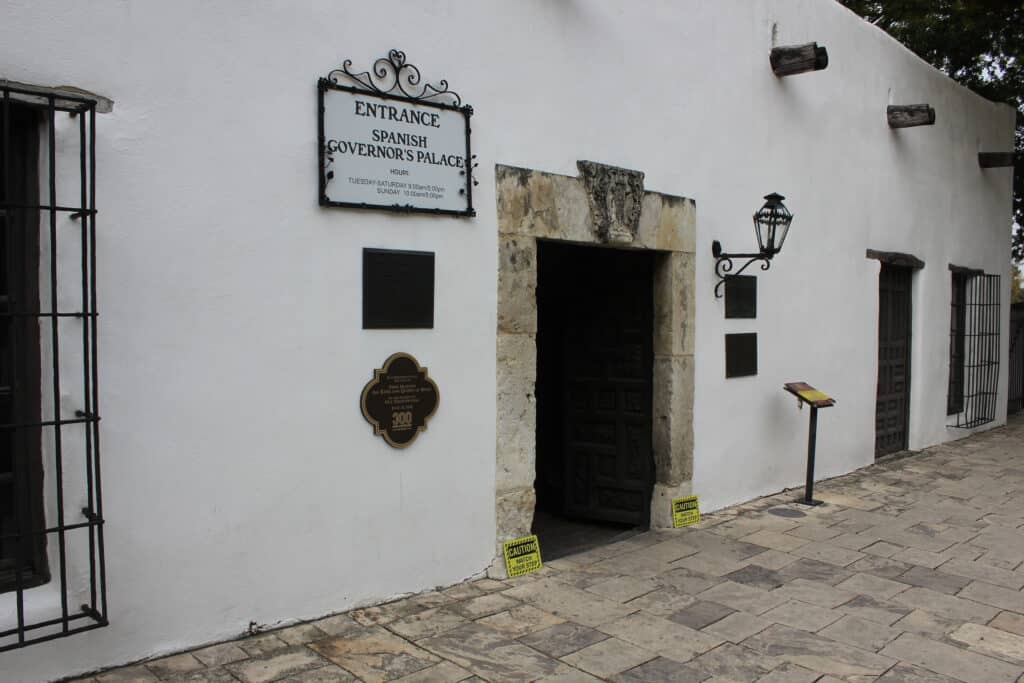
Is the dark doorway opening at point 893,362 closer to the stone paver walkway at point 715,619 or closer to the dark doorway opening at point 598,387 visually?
the stone paver walkway at point 715,619

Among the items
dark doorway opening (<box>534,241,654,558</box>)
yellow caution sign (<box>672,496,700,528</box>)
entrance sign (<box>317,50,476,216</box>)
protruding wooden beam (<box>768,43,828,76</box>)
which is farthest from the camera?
protruding wooden beam (<box>768,43,828,76</box>)

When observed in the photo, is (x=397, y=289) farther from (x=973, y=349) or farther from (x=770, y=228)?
(x=973, y=349)

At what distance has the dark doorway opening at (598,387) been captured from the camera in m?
5.09

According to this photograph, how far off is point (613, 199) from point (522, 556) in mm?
2007

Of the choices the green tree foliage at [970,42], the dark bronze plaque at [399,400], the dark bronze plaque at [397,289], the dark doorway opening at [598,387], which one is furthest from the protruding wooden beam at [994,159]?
the dark bronze plaque at [399,400]

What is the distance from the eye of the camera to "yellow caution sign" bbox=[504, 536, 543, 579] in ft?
13.1

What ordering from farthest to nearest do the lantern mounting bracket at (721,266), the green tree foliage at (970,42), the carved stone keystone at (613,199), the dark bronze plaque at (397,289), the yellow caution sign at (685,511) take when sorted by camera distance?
the green tree foliage at (970,42) → the lantern mounting bracket at (721,266) → the yellow caution sign at (685,511) → the carved stone keystone at (613,199) → the dark bronze plaque at (397,289)

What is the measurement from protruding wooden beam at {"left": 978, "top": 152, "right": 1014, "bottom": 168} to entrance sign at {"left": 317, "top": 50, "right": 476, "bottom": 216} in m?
Result: 7.69

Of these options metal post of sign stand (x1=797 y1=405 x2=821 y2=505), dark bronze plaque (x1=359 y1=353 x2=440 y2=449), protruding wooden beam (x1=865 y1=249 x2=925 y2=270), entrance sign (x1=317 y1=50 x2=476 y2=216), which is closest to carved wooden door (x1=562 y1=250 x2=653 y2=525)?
metal post of sign stand (x1=797 y1=405 x2=821 y2=505)

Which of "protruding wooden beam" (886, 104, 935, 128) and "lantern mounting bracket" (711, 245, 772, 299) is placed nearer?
"lantern mounting bracket" (711, 245, 772, 299)

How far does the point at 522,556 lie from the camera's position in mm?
4078

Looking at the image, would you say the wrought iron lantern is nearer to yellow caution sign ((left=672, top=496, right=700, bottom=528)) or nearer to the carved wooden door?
the carved wooden door

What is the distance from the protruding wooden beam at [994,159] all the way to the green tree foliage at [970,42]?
1.83m

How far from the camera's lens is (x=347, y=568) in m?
3.41
